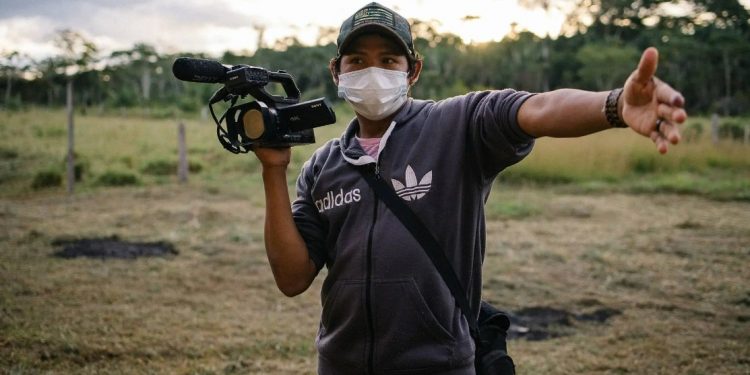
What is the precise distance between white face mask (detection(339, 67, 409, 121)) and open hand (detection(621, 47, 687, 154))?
74cm

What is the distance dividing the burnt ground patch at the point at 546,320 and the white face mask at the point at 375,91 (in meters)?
2.98

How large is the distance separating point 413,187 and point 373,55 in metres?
0.43

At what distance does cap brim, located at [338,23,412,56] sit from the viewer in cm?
176

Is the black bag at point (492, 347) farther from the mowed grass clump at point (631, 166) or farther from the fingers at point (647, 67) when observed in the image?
the mowed grass clump at point (631, 166)

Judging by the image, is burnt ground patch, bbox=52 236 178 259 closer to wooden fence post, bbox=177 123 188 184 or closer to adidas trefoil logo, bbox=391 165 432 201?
wooden fence post, bbox=177 123 188 184

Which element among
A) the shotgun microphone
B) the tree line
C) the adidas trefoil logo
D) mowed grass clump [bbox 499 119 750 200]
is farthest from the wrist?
the tree line

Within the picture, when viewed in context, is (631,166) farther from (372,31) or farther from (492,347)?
(372,31)

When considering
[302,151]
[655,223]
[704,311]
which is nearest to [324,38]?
[302,151]

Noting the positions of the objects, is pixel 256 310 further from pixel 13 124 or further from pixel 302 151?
pixel 13 124

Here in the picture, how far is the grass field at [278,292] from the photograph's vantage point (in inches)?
161

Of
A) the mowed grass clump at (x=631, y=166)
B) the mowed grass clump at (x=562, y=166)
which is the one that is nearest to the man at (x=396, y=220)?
the mowed grass clump at (x=562, y=166)

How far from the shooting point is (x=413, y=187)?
5.49 ft

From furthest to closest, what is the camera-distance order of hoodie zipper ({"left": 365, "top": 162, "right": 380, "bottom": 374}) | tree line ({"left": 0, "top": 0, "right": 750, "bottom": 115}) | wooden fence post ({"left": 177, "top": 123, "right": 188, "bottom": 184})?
tree line ({"left": 0, "top": 0, "right": 750, "bottom": 115}), wooden fence post ({"left": 177, "top": 123, "right": 188, "bottom": 184}), hoodie zipper ({"left": 365, "top": 162, "right": 380, "bottom": 374})

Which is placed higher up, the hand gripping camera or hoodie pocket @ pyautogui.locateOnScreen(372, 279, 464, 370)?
the hand gripping camera
